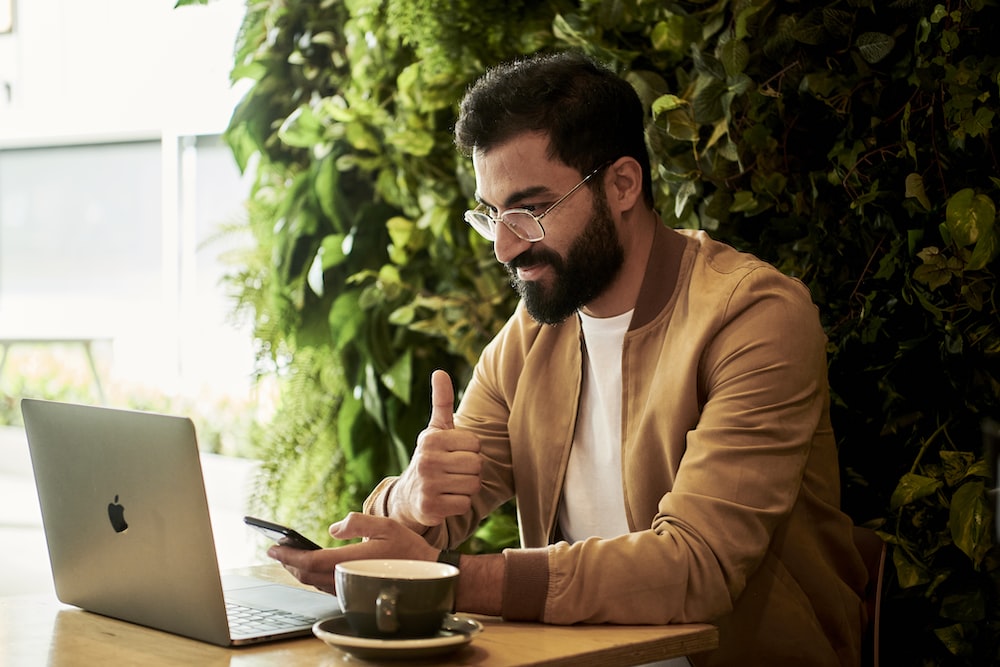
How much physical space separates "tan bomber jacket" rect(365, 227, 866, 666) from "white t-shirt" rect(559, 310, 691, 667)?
0.09ft

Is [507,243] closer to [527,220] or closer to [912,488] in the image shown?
[527,220]

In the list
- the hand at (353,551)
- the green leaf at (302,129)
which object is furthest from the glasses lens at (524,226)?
the green leaf at (302,129)

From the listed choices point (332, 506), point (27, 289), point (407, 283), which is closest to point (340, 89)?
point (407, 283)

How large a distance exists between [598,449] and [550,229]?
37cm

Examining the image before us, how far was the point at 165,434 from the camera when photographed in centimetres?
121

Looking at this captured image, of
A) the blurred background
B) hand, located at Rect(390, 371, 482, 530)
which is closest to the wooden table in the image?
hand, located at Rect(390, 371, 482, 530)

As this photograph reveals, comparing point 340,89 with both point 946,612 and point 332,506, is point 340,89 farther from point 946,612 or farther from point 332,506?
point 946,612

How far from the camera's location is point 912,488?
1764 millimetres

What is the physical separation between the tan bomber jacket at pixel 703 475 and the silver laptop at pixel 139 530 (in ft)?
1.11

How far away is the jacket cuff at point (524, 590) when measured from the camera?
4.38 feet

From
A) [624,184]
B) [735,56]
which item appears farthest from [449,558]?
[735,56]

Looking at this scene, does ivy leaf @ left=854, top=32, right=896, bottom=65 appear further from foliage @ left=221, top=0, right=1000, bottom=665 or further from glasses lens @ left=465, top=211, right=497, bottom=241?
glasses lens @ left=465, top=211, right=497, bottom=241

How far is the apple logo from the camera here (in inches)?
51.8

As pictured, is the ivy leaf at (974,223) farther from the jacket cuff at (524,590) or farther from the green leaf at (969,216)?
the jacket cuff at (524,590)
